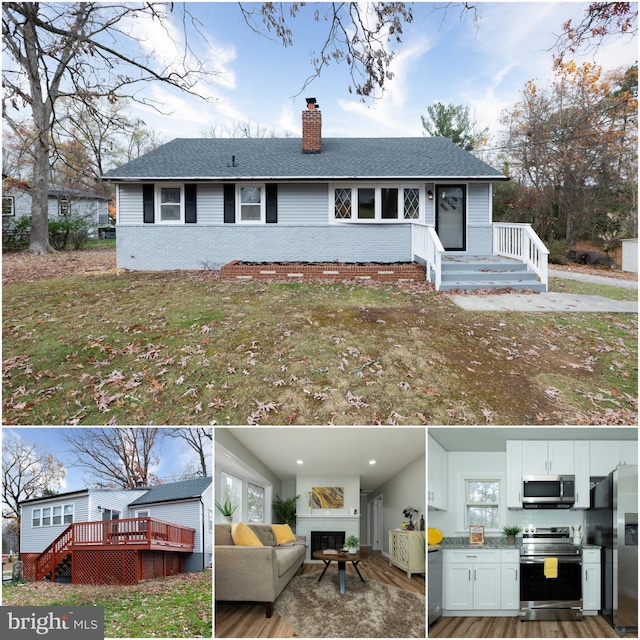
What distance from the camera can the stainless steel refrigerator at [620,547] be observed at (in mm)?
5133

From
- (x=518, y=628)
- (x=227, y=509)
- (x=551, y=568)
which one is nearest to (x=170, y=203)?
(x=227, y=509)

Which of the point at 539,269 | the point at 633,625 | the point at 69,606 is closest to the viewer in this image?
the point at 69,606

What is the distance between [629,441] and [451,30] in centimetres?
665

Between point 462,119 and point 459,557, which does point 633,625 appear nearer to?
point 459,557

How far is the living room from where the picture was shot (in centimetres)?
483

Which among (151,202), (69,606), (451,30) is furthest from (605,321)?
(151,202)

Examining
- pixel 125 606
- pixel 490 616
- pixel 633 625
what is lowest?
pixel 490 616

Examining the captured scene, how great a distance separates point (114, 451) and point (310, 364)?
2.09 m

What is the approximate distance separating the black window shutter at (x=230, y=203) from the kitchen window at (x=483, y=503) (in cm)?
807

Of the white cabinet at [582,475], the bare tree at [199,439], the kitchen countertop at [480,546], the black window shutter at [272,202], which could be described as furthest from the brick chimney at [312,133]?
the bare tree at [199,439]

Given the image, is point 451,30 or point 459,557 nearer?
point 459,557

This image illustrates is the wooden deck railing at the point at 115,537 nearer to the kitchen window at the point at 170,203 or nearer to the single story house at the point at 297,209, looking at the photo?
the single story house at the point at 297,209

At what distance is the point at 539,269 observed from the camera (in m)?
8.83

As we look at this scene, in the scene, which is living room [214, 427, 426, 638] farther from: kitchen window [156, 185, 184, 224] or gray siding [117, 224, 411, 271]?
kitchen window [156, 185, 184, 224]
